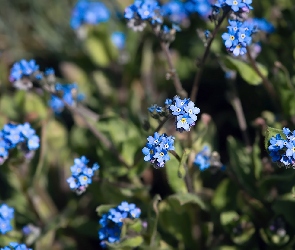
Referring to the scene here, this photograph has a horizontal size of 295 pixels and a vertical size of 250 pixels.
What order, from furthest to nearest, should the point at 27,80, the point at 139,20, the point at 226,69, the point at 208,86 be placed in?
the point at 208,86 < the point at 226,69 < the point at 27,80 < the point at 139,20

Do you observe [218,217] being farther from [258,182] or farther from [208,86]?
[208,86]

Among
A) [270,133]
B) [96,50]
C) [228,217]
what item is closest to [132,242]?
[228,217]

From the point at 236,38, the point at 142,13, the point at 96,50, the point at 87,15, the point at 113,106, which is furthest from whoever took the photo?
the point at 96,50

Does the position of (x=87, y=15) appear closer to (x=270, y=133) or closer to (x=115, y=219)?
(x=115, y=219)

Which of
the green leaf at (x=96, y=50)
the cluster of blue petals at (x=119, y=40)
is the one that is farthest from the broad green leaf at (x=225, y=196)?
the green leaf at (x=96, y=50)

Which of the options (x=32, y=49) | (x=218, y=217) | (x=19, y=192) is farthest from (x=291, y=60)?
(x=32, y=49)

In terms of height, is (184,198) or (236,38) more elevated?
(236,38)

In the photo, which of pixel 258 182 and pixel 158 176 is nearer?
pixel 258 182
